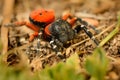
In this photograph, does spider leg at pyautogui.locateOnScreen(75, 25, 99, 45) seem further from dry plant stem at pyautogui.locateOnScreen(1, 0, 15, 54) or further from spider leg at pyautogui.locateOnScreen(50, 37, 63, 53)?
dry plant stem at pyautogui.locateOnScreen(1, 0, 15, 54)

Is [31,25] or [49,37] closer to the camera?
[49,37]

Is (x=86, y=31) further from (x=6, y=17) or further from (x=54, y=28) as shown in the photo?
(x=6, y=17)

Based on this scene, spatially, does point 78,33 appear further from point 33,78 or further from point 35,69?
point 33,78

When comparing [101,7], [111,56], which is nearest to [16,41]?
[111,56]

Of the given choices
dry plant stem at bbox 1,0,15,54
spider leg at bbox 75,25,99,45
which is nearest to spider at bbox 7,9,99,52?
spider leg at bbox 75,25,99,45

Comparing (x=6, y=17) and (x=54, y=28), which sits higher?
(x=54, y=28)

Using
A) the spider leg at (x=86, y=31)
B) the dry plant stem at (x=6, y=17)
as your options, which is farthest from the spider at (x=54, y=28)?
the dry plant stem at (x=6, y=17)

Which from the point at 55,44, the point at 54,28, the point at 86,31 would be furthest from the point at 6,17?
the point at 86,31

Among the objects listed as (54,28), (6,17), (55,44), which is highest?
(54,28)
